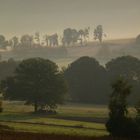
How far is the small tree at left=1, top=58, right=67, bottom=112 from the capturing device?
104 meters

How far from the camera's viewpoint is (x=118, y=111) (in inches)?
2178

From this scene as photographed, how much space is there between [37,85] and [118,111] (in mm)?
52040

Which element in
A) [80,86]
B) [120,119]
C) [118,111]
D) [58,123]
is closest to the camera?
[120,119]

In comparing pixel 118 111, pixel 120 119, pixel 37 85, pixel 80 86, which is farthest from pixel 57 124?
pixel 80 86

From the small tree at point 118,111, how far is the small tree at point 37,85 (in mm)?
49007

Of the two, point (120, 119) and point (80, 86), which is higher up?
point (120, 119)

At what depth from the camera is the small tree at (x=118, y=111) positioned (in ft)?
178

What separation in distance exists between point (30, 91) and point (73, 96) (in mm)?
35289

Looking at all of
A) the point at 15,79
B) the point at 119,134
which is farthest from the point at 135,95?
the point at 119,134

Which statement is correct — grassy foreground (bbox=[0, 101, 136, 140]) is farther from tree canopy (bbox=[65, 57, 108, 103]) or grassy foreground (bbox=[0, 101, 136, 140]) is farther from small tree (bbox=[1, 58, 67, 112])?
tree canopy (bbox=[65, 57, 108, 103])

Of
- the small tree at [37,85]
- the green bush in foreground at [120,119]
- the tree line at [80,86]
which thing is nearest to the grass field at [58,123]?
the green bush in foreground at [120,119]

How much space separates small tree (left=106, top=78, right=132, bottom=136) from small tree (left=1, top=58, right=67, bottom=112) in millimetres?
49007

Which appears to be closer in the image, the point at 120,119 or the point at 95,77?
the point at 120,119

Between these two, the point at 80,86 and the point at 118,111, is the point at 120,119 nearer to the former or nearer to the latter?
the point at 118,111
